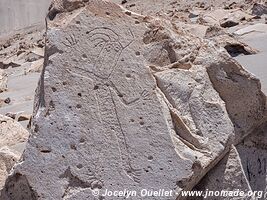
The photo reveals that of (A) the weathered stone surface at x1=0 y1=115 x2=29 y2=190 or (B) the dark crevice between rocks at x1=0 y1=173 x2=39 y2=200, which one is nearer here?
(B) the dark crevice between rocks at x1=0 y1=173 x2=39 y2=200

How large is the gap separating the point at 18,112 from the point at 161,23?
2731 millimetres

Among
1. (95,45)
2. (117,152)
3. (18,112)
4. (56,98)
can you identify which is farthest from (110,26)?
(18,112)

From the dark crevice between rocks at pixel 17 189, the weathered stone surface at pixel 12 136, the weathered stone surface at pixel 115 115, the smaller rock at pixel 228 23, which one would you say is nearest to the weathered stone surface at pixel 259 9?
the smaller rock at pixel 228 23

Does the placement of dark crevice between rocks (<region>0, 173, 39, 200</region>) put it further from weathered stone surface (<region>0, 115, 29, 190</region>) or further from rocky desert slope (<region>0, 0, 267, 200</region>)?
weathered stone surface (<region>0, 115, 29, 190</region>)

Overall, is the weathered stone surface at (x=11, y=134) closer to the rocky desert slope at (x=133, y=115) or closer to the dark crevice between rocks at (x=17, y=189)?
the rocky desert slope at (x=133, y=115)

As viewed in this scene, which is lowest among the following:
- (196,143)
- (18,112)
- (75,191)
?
(18,112)

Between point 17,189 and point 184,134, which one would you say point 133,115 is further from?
point 17,189

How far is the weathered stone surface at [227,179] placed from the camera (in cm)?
322

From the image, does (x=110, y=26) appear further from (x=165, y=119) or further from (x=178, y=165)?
(x=178, y=165)

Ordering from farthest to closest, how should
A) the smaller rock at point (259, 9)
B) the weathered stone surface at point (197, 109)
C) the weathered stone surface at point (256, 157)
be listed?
the smaller rock at point (259, 9) < the weathered stone surface at point (256, 157) < the weathered stone surface at point (197, 109)

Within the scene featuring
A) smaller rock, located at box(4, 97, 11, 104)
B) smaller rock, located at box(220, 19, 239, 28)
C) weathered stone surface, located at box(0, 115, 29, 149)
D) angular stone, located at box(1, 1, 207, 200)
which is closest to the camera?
angular stone, located at box(1, 1, 207, 200)

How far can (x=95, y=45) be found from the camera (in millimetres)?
3307

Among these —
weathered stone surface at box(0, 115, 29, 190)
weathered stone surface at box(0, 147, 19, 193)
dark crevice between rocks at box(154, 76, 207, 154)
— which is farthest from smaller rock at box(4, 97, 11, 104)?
dark crevice between rocks at box(154, 76, 207, 154)

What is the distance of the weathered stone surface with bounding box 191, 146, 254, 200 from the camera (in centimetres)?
322
